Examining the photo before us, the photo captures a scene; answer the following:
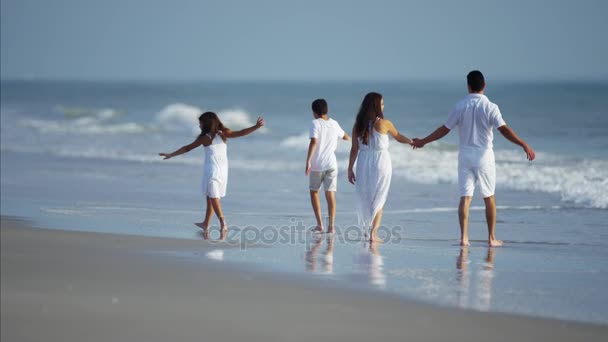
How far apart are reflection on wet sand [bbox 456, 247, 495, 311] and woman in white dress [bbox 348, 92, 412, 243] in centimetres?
113

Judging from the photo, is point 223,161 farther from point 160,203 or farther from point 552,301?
point 552,301

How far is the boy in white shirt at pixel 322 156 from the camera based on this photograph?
9.61 m

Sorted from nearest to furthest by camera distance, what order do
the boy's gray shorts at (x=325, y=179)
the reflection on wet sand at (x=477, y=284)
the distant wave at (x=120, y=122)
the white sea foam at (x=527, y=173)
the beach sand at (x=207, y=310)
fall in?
the beach sand at (x=207, y=310)
the reflection on wet sand at (x=477, y=284)
the boy's gray shorts at (x=325, y=179)
the white sea foam at (x=527, y=173)
the distant wave at (x=120, y=122)

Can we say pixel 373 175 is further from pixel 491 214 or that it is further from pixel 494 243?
pixel 494 243

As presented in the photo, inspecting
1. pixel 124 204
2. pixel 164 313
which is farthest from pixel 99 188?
pixel 164 313

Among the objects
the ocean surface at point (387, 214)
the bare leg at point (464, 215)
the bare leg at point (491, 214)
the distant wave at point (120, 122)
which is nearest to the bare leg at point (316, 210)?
the ocean surface at point (387, 214)

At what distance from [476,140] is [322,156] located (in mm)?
1966

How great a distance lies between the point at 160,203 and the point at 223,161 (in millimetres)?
2518

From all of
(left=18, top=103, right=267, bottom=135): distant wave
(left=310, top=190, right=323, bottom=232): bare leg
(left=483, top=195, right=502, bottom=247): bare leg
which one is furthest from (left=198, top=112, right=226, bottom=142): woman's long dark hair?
(left=18, top=103, right=267, bottom=135): distant wave

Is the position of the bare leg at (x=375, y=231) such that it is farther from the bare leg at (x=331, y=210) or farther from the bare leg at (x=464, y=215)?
the bare leg at (x=464, y=215)

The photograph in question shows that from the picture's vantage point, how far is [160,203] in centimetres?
1191

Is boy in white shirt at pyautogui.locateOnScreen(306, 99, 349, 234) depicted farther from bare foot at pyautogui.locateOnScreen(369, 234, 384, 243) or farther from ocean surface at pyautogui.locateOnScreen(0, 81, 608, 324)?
bare foot at pyautogui.locateOnScreen(369, 234, 384, 243)

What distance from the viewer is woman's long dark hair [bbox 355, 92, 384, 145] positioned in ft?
28.4

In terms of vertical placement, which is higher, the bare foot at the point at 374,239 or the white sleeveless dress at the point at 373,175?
the white sleeveless dress at the point at 373,175
